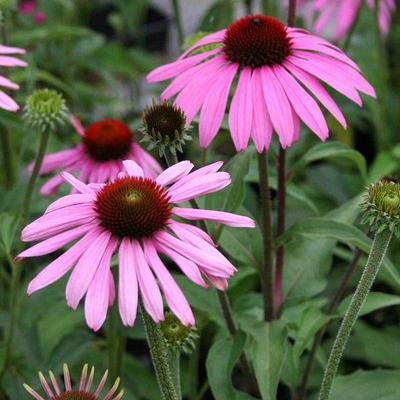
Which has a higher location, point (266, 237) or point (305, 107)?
point (305, 107)

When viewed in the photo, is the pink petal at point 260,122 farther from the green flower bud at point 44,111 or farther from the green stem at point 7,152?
the green stem at point 7,152

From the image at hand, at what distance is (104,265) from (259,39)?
1.31 ft

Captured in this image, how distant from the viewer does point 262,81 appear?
0.90 m

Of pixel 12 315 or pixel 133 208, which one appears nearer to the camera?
pixel 133 208

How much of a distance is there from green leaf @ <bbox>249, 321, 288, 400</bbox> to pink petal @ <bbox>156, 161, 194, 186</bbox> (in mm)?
268

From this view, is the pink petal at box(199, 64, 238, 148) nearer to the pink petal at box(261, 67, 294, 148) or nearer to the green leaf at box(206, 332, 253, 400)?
the pink petal at box(261, 67, 294, 148)

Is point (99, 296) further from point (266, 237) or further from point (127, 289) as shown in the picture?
point (266, 237)

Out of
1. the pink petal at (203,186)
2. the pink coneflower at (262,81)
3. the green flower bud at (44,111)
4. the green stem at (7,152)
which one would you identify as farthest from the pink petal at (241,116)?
the green stem at (7,152)

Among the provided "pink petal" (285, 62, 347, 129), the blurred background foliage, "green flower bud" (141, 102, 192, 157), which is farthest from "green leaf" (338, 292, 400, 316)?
"green flower bud" (141, 102, 192, 157)

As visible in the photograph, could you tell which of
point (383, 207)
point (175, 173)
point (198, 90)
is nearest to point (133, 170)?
point (175, 173)

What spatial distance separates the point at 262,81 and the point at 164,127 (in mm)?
166

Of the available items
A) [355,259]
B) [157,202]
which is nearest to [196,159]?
[355,259]

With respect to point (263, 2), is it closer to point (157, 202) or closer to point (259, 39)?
point (259, 39)

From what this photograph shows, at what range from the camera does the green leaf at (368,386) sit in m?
1.03
